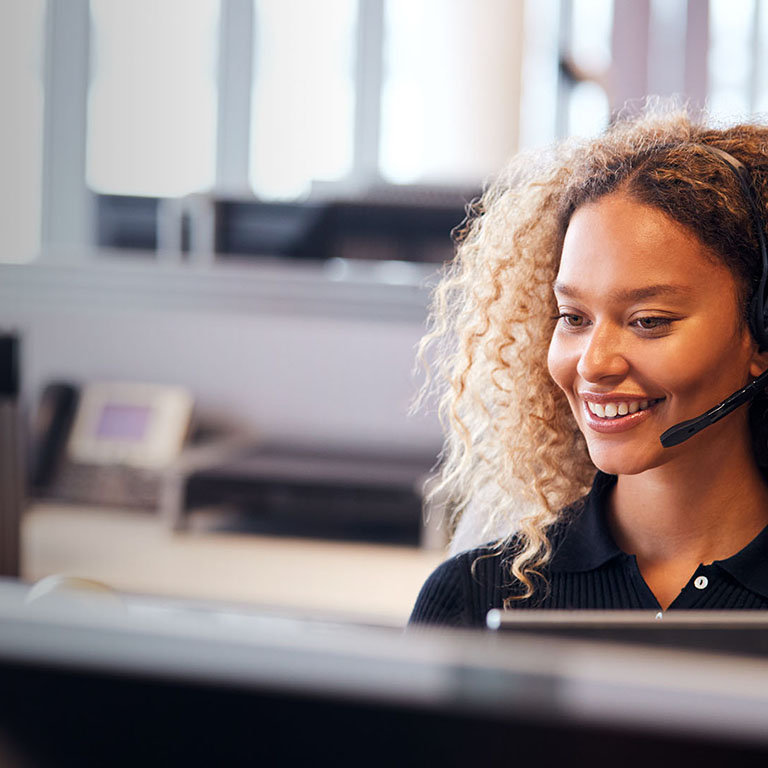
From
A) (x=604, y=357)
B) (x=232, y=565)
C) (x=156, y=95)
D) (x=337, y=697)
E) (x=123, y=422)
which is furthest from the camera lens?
(x=156, y=95)

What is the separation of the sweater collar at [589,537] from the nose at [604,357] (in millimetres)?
169

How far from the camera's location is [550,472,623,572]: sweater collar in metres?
0.95

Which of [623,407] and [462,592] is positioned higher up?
[623,407]

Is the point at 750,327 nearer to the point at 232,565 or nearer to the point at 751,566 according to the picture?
the point at 751,566

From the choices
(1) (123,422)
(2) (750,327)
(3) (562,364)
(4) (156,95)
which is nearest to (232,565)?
(1) (123,422)

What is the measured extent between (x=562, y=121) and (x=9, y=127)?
2421mm

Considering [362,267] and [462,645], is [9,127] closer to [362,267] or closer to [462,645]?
[362,267]

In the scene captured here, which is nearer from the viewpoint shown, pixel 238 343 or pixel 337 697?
pixel 337 697

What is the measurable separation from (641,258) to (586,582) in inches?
11.9

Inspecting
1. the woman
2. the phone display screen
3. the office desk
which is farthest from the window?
the woman

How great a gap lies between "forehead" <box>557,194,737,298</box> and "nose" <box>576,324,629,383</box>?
0.04 metres

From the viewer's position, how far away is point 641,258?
34.6 inches

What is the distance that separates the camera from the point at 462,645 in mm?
265

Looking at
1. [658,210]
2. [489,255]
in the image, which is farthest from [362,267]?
[658,210]
